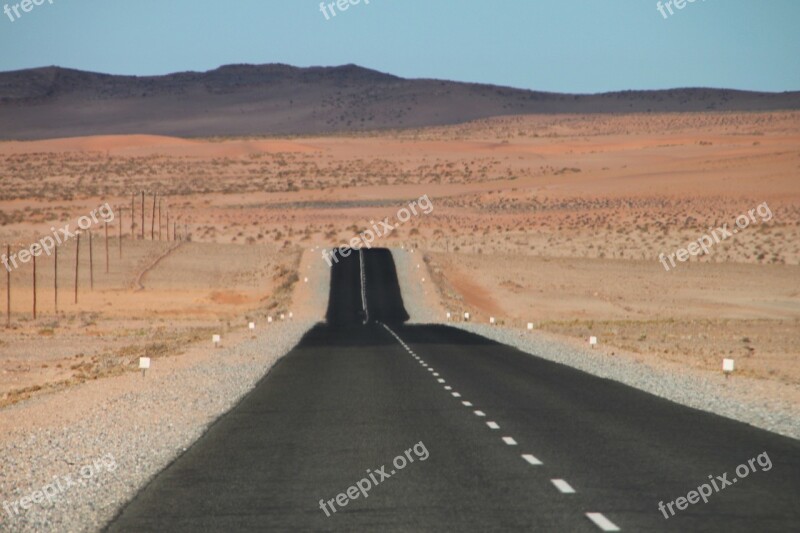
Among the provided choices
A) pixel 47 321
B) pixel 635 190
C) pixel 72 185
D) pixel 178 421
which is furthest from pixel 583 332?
pixel 72 185

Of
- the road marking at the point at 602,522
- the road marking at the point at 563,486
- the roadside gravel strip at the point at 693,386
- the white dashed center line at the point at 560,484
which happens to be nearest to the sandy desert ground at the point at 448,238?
the roadside gravel strip at the point at 693,386

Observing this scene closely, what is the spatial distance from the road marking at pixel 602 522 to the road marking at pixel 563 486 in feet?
4.18

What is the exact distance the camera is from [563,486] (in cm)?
1239

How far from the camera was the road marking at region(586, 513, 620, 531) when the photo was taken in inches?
400

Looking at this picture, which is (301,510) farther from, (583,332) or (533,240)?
(533,240)

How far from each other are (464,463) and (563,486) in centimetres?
197

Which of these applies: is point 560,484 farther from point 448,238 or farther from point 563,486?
point 448,238

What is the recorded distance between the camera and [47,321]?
61.2 meters

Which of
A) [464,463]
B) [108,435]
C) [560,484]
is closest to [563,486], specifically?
[560,484]

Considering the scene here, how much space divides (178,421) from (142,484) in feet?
20.4

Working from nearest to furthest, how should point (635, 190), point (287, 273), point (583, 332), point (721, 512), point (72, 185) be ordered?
point (721, 512)
point (583, 332)
point (287, 273)
point (635, 190)
point (72, 185)

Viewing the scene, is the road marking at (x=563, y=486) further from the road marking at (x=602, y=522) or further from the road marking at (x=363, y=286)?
the road marking at (x=363, y=286)

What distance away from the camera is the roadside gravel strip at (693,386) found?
803 inches

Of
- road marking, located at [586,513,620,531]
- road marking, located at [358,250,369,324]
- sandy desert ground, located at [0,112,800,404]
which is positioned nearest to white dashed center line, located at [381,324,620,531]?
road marking, located at [586,513,620,531]
